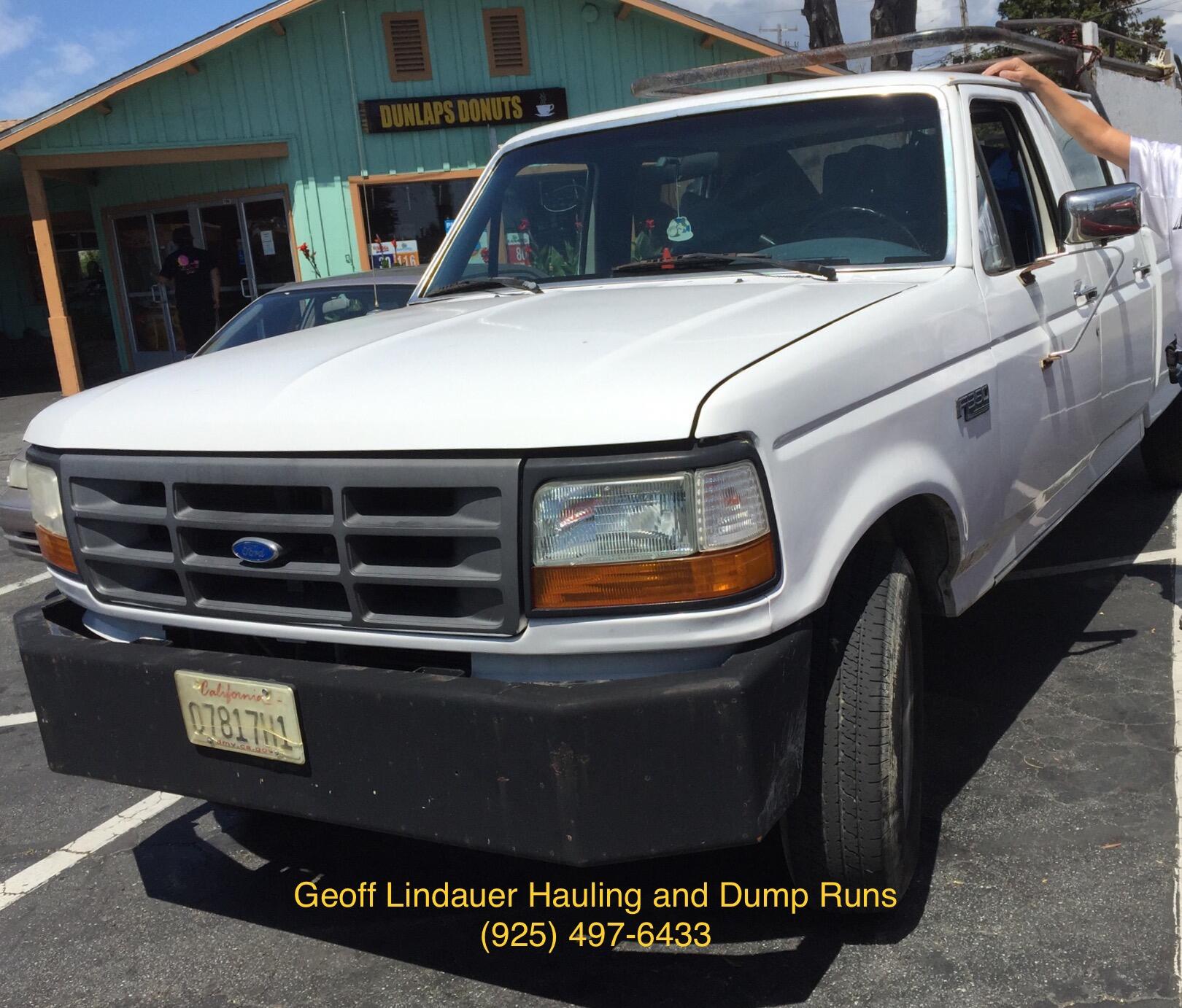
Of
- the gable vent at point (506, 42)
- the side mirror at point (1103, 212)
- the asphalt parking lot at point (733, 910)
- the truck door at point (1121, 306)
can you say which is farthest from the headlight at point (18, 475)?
the gable vent at point (506, 42)

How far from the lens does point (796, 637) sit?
7.45 ft

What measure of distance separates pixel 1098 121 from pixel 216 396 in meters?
3.06

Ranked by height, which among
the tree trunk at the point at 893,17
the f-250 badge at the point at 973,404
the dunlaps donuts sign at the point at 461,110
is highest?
the tree trunk at the point at 893,17

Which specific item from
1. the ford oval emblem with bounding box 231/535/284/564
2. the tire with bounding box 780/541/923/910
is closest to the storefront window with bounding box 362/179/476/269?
the ford oval emblem with bounding box 231/535/284/564

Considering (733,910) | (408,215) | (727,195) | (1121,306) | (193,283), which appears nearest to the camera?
(733,910)

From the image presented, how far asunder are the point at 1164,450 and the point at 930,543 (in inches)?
152

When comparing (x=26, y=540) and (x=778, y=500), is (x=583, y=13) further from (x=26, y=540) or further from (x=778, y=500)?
(x=778, y=500)

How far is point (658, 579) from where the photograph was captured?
2.18 m

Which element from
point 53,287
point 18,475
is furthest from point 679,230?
point 53,287

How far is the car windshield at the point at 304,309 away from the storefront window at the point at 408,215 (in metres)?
9.52

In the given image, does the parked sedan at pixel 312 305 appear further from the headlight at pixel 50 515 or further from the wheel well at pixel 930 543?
the wheel well at pixel 930 543

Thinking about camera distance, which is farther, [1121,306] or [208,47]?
[208,47]

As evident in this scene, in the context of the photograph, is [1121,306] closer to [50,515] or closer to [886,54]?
[886,54]

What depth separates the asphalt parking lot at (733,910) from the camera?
102 inches
